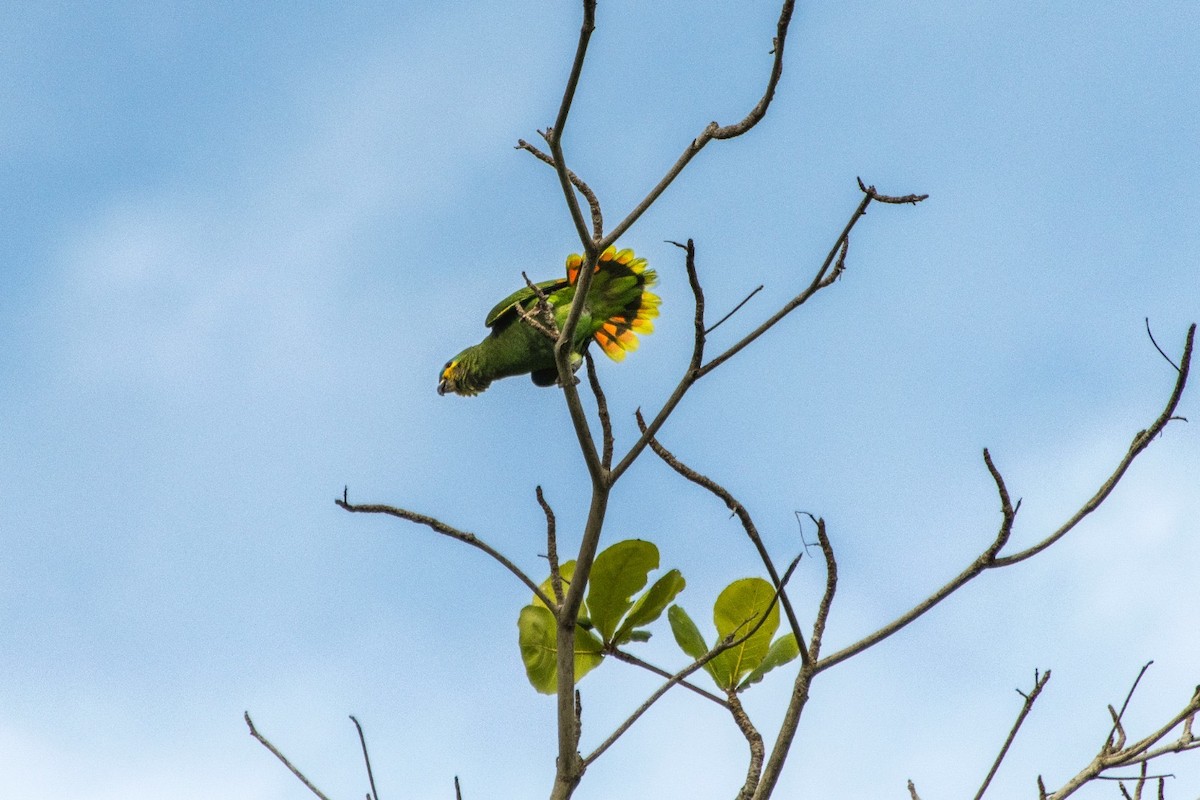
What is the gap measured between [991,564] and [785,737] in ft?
2.35

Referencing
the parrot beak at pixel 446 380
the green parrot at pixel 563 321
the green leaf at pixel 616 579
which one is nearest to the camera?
the green leaf at pixel 616 579

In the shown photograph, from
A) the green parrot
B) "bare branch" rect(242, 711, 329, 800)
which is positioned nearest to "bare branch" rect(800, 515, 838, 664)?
"bare branch" rect(242, 711, 329, 800)

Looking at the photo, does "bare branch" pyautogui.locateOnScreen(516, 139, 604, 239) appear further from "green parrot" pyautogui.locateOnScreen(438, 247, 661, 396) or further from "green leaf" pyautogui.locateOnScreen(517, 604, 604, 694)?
"green parrot" pyautogui.locateOnScreen(438, 247, 661, 396)

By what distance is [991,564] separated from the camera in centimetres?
297

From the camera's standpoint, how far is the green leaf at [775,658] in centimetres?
377

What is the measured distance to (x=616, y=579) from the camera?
3732mm

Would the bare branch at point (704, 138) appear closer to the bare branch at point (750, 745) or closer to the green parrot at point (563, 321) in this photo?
the bare branch at point (750, 745)

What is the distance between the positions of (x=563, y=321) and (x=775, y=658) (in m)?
4.64

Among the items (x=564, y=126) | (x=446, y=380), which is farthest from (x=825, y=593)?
(x=446, y=380)

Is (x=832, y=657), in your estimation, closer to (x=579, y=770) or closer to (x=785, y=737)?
(x=785, y=737)

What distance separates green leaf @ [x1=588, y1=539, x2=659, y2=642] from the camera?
12.2ft

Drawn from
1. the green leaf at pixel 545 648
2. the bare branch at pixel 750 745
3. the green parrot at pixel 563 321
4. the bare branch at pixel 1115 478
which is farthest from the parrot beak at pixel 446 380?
the bare branch at pixel 1115 478

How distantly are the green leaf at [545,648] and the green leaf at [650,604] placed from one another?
3.8 inches

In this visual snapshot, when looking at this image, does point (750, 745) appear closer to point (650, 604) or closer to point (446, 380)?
point (650, 604)
